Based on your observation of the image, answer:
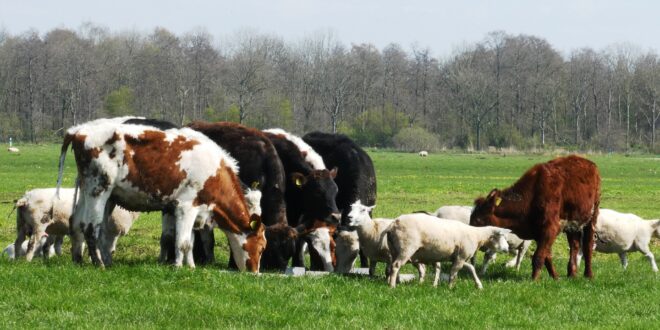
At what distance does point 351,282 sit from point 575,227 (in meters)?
4.48

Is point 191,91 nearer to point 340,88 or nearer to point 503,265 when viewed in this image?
point 340,88

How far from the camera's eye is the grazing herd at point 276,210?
13336 millimetres

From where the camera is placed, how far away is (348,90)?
124125mm

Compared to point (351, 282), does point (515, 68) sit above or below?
above

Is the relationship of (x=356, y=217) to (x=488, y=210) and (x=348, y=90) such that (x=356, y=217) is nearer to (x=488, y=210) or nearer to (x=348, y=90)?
(x=488, y=210)

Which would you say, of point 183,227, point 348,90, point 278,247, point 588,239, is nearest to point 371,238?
point 278,247

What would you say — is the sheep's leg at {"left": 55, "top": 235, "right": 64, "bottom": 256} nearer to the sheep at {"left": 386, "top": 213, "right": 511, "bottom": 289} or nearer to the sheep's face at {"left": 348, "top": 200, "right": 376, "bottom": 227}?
the sheep's face at {"left": 348, "top": 200, "right": 376, "bottom": 227}

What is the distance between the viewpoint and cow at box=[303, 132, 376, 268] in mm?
17688

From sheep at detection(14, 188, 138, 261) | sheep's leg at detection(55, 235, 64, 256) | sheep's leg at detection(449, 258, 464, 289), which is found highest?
sheep at detection(14, 188, 138, 261)

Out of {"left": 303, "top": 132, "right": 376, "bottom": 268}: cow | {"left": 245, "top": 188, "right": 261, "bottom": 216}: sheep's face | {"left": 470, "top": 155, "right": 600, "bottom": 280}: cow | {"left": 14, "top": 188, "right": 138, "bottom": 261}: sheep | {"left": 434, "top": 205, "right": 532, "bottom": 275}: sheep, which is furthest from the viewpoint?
{"left": 303, "top": 132, "right": 376, "bottom": 268}: cow

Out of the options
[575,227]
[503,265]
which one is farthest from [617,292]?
[503,265]

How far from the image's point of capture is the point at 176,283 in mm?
11789

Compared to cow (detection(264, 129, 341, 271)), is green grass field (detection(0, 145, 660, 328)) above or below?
below

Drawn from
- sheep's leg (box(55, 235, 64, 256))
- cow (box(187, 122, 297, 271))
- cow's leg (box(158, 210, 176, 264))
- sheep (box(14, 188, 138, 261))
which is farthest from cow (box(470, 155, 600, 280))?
sheep's leg (box(55, 235, 64, 256))
